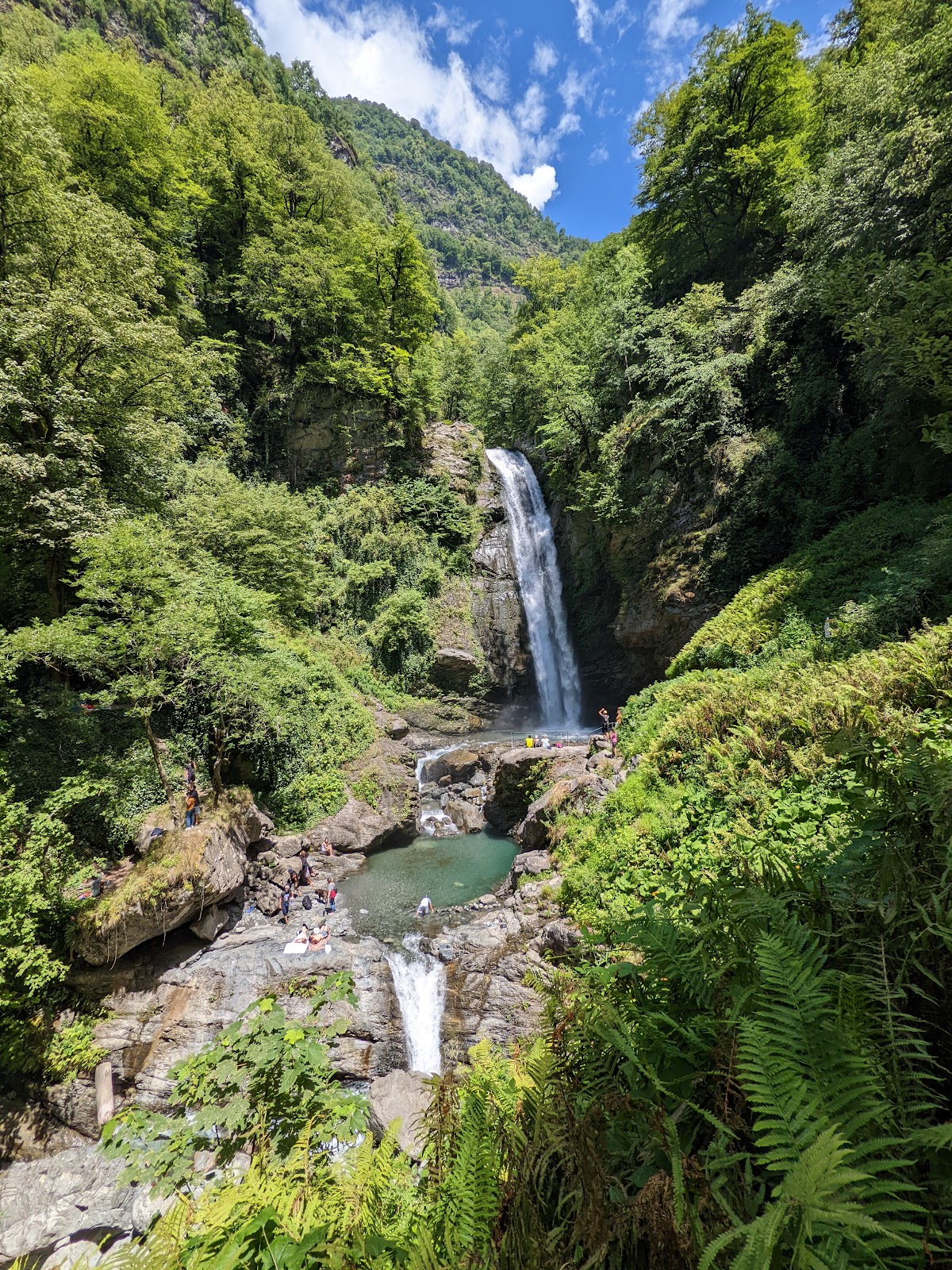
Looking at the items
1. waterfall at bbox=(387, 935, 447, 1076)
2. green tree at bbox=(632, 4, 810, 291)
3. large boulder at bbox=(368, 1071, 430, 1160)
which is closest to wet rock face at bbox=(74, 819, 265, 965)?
waterfall at bbox=(387, 935, 447, 1076)

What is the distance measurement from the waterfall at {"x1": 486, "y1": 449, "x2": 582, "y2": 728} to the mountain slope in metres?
87.6

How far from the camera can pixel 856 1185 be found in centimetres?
110

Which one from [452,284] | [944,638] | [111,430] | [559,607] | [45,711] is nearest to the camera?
[944,638]

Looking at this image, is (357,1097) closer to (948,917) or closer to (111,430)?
(948,917)

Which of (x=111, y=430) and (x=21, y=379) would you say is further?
(x=111, y=430)

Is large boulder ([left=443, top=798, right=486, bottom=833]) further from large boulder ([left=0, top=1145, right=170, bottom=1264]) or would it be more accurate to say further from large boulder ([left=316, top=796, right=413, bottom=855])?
large boulder ([left=0, top=1145, right=170, bottom=1264])

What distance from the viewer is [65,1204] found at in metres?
6.16

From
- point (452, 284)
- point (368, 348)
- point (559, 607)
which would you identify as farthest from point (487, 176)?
point (559, 607)

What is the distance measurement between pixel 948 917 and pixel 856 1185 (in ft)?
3.34

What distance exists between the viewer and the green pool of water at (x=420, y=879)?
10445 millimetres

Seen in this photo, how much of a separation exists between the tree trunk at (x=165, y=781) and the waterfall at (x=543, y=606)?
601 inches

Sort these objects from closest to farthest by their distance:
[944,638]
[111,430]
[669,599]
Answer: [944,638] → [111,430] → [669,599]

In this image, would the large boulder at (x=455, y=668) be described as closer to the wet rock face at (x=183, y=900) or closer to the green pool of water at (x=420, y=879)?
the green pool of water at (x=420, y=879)

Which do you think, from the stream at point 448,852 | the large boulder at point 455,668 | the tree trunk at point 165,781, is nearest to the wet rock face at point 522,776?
the stream at point 448,852
